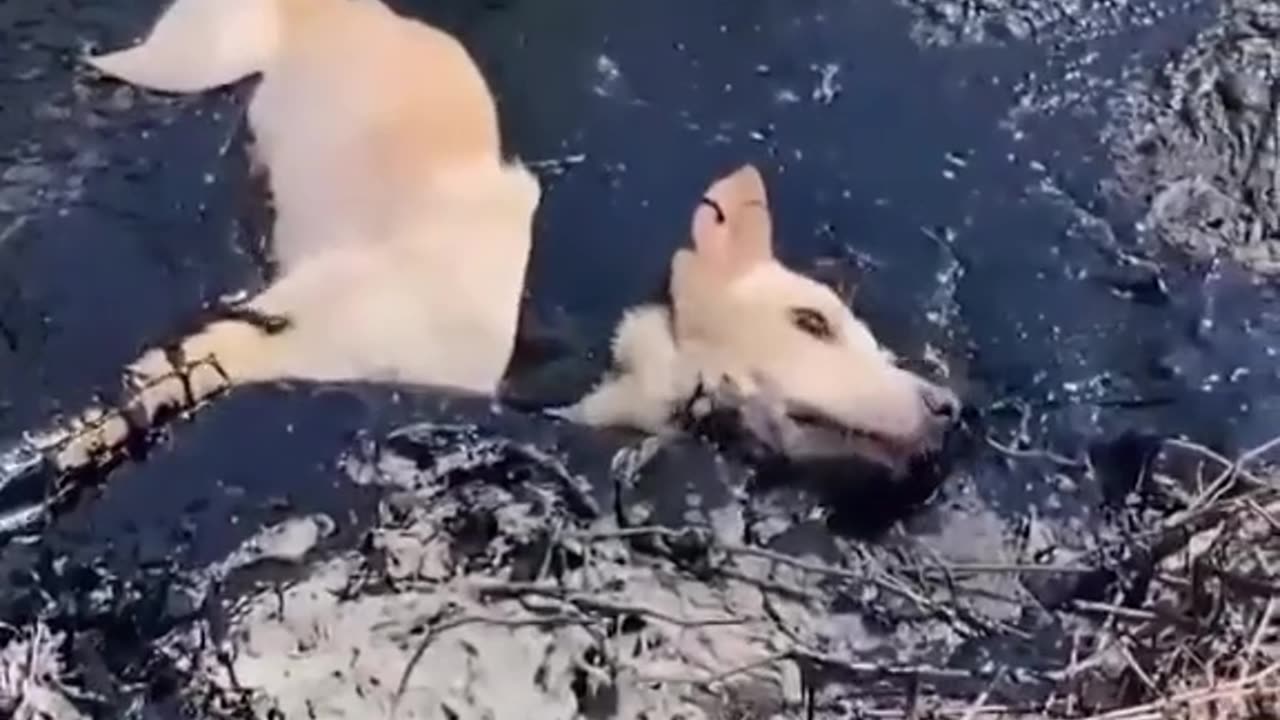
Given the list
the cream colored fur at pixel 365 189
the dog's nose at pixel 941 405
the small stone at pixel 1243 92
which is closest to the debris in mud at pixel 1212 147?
the small stone at pixel 1243 92

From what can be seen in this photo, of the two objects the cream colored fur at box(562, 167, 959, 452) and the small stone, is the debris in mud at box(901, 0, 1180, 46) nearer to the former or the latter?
the small stone

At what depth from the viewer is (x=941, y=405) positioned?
44.1 inches

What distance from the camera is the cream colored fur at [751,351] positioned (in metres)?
1.11

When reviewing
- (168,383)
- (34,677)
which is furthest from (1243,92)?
(34,677)

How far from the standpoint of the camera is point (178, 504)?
104 cm

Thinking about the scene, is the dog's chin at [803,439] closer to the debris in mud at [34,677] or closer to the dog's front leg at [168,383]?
the dog's front leg at [168,383]

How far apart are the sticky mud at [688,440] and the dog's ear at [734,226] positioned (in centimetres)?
2

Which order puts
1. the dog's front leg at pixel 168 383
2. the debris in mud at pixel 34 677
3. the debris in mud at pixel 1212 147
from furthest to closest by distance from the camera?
the debris in mud at pixel 1212 147
the dog's front leg at pixel 168 383
the debris in mud at pixel 34 677

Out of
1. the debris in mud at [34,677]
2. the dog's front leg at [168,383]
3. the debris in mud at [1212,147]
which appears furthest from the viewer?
the debris in mud at [1212,147]

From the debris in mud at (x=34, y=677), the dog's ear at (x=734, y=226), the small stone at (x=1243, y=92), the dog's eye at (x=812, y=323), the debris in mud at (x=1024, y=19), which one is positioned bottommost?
the debris in mud at (x=34, y=677)

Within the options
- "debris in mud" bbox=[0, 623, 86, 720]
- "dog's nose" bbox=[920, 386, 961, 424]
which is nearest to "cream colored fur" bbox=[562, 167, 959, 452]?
"dog's nose" bbox=[920, 386, 961, 424]

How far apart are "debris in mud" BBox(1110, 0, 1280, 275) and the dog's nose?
0.18 m

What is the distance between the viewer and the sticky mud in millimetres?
1003

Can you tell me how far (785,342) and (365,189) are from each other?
23 cm
